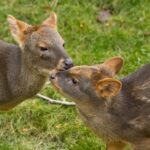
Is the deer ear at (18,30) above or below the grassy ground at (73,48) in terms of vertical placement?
above

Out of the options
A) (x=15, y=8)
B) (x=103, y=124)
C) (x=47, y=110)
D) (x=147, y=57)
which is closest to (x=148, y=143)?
(x=103, y=124)

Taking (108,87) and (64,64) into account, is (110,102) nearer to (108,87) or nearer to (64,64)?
(108,87)

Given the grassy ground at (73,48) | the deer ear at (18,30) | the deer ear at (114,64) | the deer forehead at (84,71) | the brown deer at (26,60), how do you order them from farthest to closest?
the grassy ground at (73,48) → the deer ear at (18,30) → the brown deer at (26,60) → the deer ear at (114,64) → the deer forehead at (84,71)

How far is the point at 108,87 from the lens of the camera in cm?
546

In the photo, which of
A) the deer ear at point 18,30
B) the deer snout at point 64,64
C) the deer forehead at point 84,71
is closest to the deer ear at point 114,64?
the deer forehead at point 84,71

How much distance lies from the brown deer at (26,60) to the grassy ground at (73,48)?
511 mm

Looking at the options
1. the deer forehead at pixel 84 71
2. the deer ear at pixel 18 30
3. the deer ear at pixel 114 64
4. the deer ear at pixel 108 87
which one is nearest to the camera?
the deer ear at pixel 108 87

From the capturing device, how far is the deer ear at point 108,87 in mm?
5373

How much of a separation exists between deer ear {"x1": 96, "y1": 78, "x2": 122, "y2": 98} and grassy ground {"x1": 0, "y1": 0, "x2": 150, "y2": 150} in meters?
0.96

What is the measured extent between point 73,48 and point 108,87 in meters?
2.51

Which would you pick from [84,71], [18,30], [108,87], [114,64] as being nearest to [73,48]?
[18,30]

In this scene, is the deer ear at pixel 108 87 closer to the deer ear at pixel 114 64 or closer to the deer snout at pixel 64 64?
the deer ear at pixel 114 64

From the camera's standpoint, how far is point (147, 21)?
821 cm

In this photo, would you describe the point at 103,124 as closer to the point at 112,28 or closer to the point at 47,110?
the point at 47,110
